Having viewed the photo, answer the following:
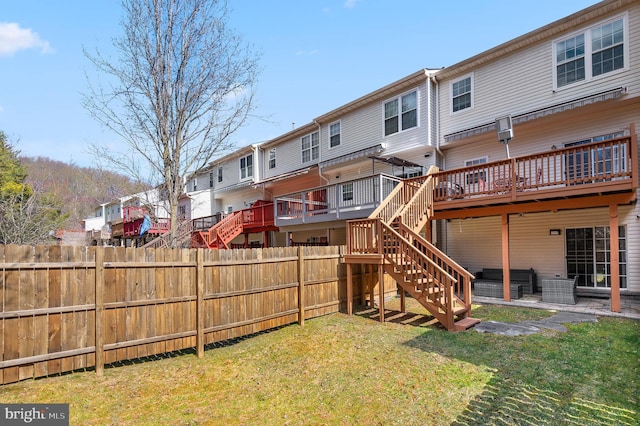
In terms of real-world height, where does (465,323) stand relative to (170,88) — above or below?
below

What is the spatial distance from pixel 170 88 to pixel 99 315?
24.3 feet

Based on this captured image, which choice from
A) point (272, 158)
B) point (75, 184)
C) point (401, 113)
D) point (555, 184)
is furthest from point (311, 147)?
point (75, 184)

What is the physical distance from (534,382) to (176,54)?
1168 centimetres

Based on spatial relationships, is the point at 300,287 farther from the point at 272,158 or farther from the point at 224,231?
the point at 272,158

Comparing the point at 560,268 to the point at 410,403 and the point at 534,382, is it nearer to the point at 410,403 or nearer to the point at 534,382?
the point at 534,382

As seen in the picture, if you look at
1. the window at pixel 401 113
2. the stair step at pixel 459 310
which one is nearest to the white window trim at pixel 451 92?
the window at pixel 401 113

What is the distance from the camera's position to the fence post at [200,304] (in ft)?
20.7

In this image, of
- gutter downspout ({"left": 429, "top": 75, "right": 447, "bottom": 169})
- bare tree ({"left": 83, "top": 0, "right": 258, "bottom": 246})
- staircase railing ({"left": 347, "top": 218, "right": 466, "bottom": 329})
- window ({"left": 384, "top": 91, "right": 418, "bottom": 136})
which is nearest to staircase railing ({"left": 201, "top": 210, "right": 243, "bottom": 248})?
bare tree ({"left": 83, "top": 0, "right": 258, "bottom": 246})

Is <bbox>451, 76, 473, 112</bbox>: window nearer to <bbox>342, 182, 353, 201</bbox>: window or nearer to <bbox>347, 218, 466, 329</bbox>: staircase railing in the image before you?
<bbox>342, 182, 353, 201</bbox>: window

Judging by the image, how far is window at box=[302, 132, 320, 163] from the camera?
1871 centimetres

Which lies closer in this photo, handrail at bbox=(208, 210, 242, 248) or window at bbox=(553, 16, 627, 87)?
window at bbox=(553, 16, 627, 87)

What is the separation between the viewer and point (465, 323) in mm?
7492

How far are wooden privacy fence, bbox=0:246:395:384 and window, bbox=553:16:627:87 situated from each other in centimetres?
1015

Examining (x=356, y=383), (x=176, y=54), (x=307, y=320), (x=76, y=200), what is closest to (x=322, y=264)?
(x=307, y=320)
